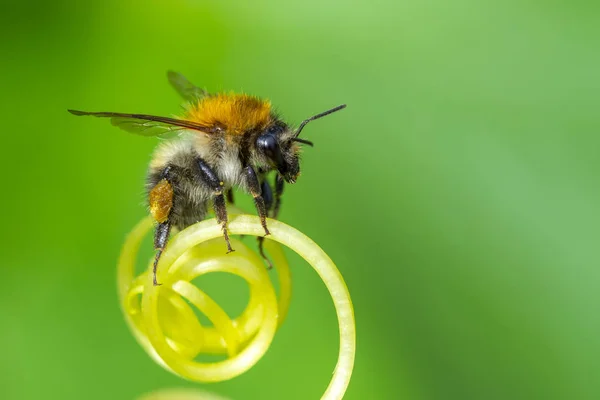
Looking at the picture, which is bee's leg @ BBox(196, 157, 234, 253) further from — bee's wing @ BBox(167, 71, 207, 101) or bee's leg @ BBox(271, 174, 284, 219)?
bee's wing @ BBox(167, 71, 207, 101)

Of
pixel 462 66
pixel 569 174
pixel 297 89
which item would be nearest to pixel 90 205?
pixel 297 89

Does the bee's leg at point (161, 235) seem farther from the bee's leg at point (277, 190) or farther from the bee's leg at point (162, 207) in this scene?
the bee's leg at point (277, 190)

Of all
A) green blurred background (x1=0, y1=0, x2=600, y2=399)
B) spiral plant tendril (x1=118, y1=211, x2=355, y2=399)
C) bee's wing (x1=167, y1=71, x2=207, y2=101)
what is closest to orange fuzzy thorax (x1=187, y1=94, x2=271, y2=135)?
spiral plant tendril (x1=118, y1=211, x2=355, y2=399)

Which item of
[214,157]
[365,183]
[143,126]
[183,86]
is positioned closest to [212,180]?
[214,157]

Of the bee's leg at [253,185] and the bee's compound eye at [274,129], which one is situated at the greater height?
the bee's compound eye at [274,129]

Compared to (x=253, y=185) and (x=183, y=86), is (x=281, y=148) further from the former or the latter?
(x=183, y=86)

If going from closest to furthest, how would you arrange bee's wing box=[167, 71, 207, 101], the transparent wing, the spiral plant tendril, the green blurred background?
the spiral plant tendril < the transparent wing < bee's wing box=[167, 71, 207, 101] < the green blurred background

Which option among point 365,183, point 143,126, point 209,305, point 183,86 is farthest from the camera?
point 365,183

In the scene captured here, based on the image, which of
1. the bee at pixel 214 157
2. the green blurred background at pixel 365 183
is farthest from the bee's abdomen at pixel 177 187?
the green blurred background at pixel 365 183

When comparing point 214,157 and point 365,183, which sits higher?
point 365,183
